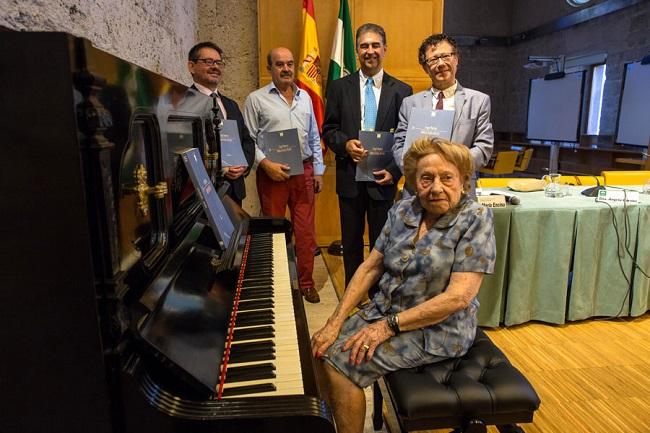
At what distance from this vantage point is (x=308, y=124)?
311 centimetres

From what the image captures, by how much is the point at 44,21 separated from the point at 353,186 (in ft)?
6.05

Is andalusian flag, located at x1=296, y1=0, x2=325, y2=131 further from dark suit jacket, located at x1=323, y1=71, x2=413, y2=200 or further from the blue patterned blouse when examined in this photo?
the blue patterned blouse

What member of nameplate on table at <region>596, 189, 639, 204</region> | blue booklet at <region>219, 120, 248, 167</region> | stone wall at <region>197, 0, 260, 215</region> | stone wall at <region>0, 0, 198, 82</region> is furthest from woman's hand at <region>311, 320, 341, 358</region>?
stone wall at <region>197, 0, 260, 215</region>

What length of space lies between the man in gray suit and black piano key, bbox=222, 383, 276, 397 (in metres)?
1.85

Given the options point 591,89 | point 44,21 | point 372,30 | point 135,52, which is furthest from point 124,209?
point 591,89

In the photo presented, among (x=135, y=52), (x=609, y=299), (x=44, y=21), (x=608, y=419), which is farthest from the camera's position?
(x=609, y=299)

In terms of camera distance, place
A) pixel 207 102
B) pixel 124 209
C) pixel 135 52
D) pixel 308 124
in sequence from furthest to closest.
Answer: pixel 308 124, pixel 135 52, pixel 207 102, pixel 124 209

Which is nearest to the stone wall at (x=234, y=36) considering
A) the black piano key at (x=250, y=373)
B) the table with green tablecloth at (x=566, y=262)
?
the table with green tablecloth at (x=566, y=262)

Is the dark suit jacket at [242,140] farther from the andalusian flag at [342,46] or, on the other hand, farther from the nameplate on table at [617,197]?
the nameplate on table at [617,197]

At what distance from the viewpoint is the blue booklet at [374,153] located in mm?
2695

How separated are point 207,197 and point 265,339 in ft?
1.33

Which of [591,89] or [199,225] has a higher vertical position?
[591,89]

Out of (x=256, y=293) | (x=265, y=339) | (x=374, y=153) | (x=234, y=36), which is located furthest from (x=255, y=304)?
(x=234, y=36)

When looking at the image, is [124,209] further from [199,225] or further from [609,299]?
[609,299]
